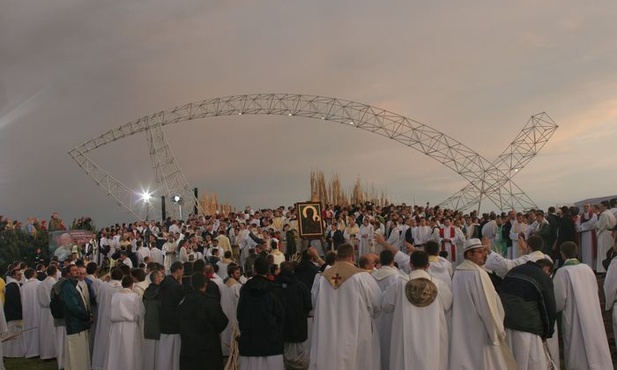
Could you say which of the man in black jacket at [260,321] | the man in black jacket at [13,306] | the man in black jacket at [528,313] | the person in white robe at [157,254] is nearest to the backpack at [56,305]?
the man in black jacket at [13,306]

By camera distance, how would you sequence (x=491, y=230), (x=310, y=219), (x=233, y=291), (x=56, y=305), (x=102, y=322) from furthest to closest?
(x=491, y=230), (x=310, y=219), (x=102, y=322), (x=56, y=305), (x=233, y=291)

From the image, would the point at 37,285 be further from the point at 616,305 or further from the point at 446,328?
the point at 616,305

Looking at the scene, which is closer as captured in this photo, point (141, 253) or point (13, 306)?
point (13, 306)

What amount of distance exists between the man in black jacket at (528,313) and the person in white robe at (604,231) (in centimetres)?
980

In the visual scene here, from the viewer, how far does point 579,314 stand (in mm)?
10055

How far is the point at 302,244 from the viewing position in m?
25.4

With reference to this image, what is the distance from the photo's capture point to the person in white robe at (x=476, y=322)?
8500 millimetres

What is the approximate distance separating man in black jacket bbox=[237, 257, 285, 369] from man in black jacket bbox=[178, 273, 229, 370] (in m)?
0.40

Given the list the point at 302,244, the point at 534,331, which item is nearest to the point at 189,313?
the point at 534,331

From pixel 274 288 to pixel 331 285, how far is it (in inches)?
35.5

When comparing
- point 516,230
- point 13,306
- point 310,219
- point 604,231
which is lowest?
point 13,306

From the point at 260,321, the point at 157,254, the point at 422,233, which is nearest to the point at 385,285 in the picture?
the point at 260,321

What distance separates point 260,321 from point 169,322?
198cm

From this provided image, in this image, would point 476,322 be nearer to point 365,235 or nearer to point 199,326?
point 199,326
